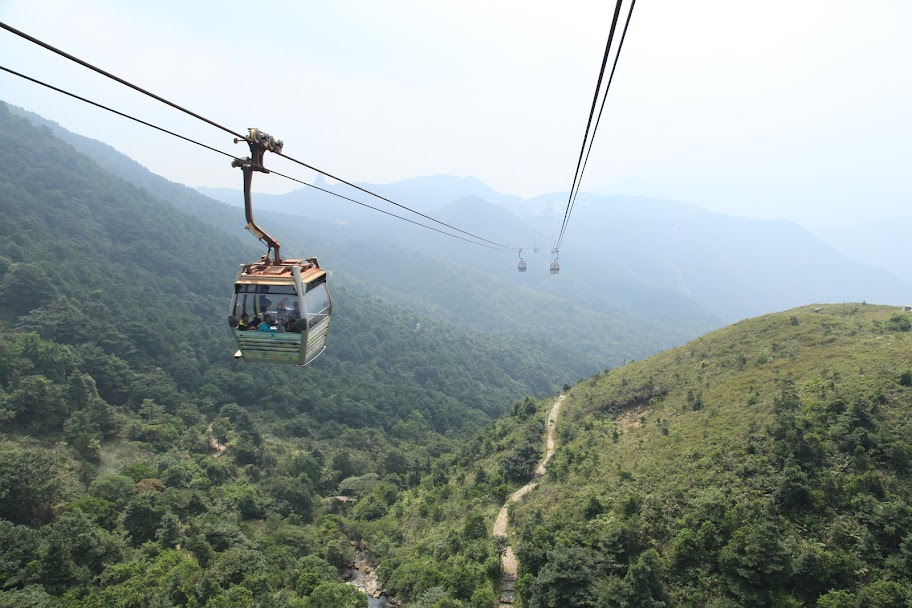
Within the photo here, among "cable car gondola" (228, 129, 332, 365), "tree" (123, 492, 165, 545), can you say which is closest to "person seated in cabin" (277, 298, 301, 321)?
"cable car gondola" (228, 129, 332, 365)

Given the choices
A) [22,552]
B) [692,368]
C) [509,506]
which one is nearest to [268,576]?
[22,552]

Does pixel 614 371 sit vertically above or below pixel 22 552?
above

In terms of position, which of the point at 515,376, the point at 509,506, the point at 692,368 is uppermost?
the point at 692,368

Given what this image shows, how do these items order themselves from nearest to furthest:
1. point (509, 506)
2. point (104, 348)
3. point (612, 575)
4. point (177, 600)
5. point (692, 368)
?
1. point (612, 575)
2. point (177, 600)
3. point (509, 506)
4. point (692, 368)
5. point (104, 348)

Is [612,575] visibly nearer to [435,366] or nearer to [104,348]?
[104,348]

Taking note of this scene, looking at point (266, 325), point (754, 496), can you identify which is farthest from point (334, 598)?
point (754, 496)

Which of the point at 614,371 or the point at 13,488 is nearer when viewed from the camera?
the point at 13,488

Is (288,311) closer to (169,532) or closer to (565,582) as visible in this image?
(565,582)

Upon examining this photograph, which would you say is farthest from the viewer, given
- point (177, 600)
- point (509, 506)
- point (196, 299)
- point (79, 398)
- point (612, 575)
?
point (196, 299)
